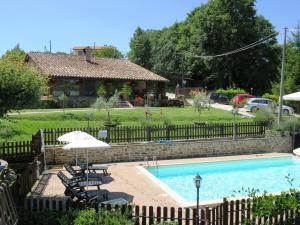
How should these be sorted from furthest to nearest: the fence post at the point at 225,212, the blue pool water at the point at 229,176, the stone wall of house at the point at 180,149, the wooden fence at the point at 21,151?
the stone wall of house at the point at 180,149
the wooden fence at the point at 21,151
the blue pool water at the point at 229,176
the fence post at the point at 225,212

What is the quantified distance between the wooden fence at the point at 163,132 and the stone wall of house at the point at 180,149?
0.54m

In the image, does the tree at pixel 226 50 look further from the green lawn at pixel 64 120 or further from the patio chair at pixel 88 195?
the patio chair at pixel 88 195

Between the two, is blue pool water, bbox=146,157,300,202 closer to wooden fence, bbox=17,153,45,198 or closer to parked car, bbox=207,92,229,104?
wooden fence, bbox=17,153,45,198

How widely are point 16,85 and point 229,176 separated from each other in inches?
398

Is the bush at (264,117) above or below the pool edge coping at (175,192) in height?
above

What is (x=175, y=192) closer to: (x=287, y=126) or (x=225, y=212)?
(x=225, y=212)

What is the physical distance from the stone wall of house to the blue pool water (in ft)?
4.55

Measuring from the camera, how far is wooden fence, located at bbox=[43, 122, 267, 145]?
1848 centimetres

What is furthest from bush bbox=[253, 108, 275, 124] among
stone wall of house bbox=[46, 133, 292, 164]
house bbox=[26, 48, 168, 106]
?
house bbox=[26, 48, 168, 106]

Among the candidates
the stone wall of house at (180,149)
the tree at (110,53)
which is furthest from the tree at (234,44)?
the stone wall of house at (180,149)

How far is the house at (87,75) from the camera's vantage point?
38.7m

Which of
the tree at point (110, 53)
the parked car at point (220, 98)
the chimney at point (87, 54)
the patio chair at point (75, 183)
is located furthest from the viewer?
the tree at point (110, 53)

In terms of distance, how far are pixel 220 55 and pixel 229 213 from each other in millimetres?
45660

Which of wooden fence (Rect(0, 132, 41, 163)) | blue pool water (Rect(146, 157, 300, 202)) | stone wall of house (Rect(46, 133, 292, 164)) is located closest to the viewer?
blue pool water (Rect(146, 157, 300, 202))
